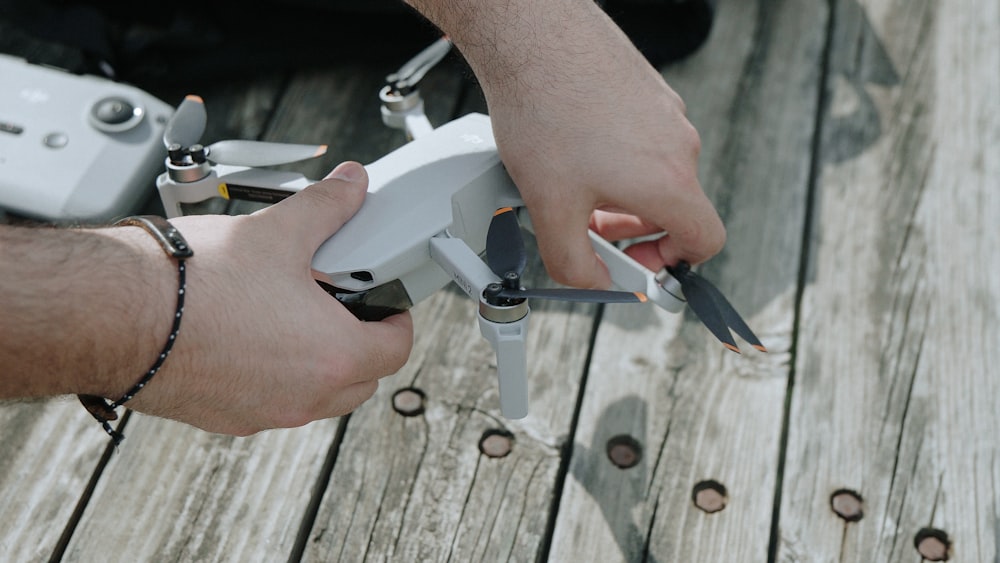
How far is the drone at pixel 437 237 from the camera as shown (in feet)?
3.76

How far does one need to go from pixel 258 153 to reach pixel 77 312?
41 cm

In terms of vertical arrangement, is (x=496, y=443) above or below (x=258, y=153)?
below

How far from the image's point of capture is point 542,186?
1270 mm

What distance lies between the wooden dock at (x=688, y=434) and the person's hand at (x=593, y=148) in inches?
11.1

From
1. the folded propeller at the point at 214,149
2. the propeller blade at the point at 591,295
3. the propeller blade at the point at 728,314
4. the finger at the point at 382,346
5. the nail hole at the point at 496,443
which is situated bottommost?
the nail hole at the point at 496,443

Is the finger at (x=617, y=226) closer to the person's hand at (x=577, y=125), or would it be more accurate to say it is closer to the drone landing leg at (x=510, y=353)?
the person's hand at (x=577, y=125)

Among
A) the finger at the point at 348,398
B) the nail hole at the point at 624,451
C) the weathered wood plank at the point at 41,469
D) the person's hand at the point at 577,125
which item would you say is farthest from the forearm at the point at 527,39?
the weathered wood plank at the point at 41,469

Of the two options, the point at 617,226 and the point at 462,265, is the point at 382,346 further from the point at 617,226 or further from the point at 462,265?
the point at 617,226

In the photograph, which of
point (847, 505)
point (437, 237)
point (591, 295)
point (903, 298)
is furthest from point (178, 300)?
point (903, 298)

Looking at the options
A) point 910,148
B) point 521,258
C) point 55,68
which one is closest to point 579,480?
point 521,258

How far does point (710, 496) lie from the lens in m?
1.39

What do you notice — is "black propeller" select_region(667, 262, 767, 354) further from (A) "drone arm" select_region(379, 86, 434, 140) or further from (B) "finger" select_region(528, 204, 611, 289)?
(A) "drone arm" select_region(379, 86, 434, 140)

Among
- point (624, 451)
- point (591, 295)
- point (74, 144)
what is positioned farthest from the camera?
point (74, 144)

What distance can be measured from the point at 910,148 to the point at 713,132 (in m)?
0.38
